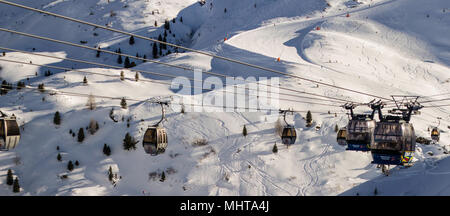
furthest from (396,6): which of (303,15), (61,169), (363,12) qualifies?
(61,169)

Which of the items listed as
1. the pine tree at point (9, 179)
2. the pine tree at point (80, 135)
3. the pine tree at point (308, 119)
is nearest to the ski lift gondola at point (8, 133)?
the pine tree at point (9, 179)

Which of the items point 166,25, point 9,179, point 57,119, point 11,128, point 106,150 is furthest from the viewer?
point 166,25

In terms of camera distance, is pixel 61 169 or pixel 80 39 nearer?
pixel 61 169

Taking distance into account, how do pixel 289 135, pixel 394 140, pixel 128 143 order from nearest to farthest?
pixel 394 140 → pixel 289 135 → pixel 128 143

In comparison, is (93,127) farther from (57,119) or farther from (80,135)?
(57,119)

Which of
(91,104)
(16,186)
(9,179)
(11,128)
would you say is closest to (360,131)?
(11,128)

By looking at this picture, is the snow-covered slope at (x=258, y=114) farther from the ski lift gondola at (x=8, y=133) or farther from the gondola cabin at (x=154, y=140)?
the ski lift gondola at (x=8, y=133)

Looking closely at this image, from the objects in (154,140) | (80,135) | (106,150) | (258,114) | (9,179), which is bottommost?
(9,179)
